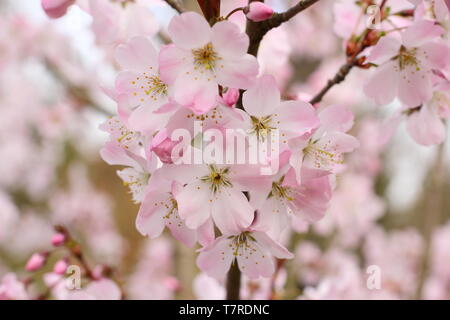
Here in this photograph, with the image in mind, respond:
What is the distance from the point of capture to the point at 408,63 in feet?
2.88

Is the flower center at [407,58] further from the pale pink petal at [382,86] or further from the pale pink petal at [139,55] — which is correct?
the pale pink petal at [139,55]

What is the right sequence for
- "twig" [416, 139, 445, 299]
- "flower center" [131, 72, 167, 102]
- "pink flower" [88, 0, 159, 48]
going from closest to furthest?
"flower center" [131, 72, 167, 102] < "pink flower" [88, 0, 159, 48] < "twig" [416, 139, 445, 299]

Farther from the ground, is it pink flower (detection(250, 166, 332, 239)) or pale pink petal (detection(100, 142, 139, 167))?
pale pink petal (detection(100, 142, 139, 167))

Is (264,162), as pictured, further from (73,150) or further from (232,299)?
(73,150)

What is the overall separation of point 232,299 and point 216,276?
0.17 m

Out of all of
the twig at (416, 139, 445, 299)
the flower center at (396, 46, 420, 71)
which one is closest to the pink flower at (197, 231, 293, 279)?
the flower center at (396, 46, 420, 71)

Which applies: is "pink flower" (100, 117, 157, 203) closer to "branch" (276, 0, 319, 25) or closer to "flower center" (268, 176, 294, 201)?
"flower center" (268, 176, 294, 201)

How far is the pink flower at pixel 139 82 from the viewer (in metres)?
0.75

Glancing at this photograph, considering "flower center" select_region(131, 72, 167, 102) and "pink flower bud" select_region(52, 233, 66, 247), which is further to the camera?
"pink flower bud" select_region(52, 233, 66, 247)

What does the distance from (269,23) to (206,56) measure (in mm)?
140

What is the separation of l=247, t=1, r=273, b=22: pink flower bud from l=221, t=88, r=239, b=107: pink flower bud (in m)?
0.13

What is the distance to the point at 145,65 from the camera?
0.78m

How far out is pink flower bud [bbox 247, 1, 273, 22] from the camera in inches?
29.7
